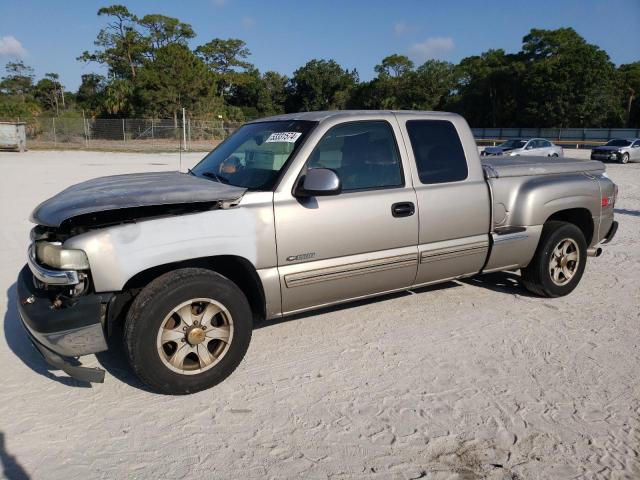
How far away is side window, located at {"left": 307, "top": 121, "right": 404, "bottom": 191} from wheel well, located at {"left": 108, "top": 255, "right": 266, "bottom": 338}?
93cm

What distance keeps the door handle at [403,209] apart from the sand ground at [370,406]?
3.38 feet

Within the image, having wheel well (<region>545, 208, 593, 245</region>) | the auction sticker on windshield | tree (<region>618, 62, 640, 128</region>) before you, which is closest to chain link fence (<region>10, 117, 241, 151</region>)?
wheel well (<region>545, 208, 593, 245</region>)

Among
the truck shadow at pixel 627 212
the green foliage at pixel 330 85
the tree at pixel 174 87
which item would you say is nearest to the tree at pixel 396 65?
the green foliage at pixel 330 85

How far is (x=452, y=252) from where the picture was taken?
443 centimetres

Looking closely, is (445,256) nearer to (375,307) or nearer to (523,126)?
(375,307)

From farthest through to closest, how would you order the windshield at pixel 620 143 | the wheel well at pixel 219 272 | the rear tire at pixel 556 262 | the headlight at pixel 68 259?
the windshield at pixel 620 143
the rear tire at pixel 556 262
the wheel well at pixel 219 272
the headlight at pixel 68 259

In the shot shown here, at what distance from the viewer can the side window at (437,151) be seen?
14.1 feet

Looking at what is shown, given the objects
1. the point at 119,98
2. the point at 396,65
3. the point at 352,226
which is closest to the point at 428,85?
the point at 396,65

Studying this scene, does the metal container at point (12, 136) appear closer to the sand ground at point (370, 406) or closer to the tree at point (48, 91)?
the sand ground at point (370, 406)

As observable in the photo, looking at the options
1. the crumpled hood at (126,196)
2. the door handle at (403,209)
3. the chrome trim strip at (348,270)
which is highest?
the crumpled hood at (126,196)

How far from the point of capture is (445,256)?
4391 millimetres

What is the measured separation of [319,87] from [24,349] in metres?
83.4

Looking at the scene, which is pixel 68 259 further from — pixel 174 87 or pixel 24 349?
pixel 174 87

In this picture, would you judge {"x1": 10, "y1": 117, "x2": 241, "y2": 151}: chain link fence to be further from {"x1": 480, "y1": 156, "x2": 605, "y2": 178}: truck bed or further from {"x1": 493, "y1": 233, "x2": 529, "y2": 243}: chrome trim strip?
{"x1": 493, "y1": 233, "x2": 529, "y2": 243}: chrome trim strip
